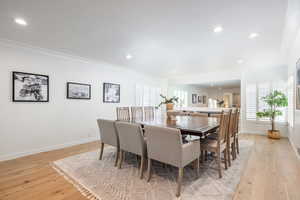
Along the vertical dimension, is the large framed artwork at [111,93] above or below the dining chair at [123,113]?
above

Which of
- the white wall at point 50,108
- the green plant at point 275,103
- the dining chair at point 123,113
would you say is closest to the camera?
the white wall at point 50,108

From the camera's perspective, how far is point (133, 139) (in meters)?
2.41

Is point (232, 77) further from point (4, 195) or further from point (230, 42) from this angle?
point (4, 195)

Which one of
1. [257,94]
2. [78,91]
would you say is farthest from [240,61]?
[78,91]

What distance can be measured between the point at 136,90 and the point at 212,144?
13.4ft

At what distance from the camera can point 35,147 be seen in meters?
3.43

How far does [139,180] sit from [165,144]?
2.56 feet

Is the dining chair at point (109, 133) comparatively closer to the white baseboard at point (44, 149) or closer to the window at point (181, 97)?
the white baseboard at point (44, 149)

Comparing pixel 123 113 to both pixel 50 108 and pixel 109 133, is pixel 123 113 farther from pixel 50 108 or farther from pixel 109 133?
pixel 50 108

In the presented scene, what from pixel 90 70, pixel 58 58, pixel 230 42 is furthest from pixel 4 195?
pixel 230 42

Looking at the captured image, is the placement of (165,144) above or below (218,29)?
below

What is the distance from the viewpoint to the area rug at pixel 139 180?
191cm

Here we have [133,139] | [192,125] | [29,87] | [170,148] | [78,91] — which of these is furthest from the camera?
[78,91]

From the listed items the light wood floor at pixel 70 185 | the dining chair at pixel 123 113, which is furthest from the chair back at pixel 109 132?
the light wood floor at pixel 70 185
